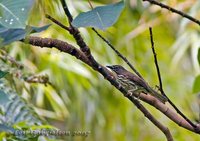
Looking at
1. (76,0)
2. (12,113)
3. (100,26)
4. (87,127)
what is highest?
(76,0)

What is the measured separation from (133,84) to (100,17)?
0.18 meters

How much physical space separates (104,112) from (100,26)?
2.17 meters

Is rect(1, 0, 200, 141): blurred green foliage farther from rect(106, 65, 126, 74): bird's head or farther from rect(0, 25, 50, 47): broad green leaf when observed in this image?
rect(0, 25, 50, 47): broad green leaf

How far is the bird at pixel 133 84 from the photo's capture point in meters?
0.64

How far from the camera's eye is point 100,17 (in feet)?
1.63

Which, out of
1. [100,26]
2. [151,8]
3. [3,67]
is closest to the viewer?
[100,26]

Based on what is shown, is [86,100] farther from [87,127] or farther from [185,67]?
[185,67]

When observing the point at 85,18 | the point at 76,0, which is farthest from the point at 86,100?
the point at 85,18

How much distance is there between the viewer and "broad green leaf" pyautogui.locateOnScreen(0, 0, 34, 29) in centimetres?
44

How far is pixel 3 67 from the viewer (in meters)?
0.99

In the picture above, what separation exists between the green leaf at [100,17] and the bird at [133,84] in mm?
140

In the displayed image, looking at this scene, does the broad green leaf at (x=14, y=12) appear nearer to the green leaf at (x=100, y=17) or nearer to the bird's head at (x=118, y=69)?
the green leaf at (x=100, y=17)

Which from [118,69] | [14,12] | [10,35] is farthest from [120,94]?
[14,12]

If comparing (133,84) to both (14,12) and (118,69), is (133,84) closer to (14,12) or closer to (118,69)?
(118,69)
